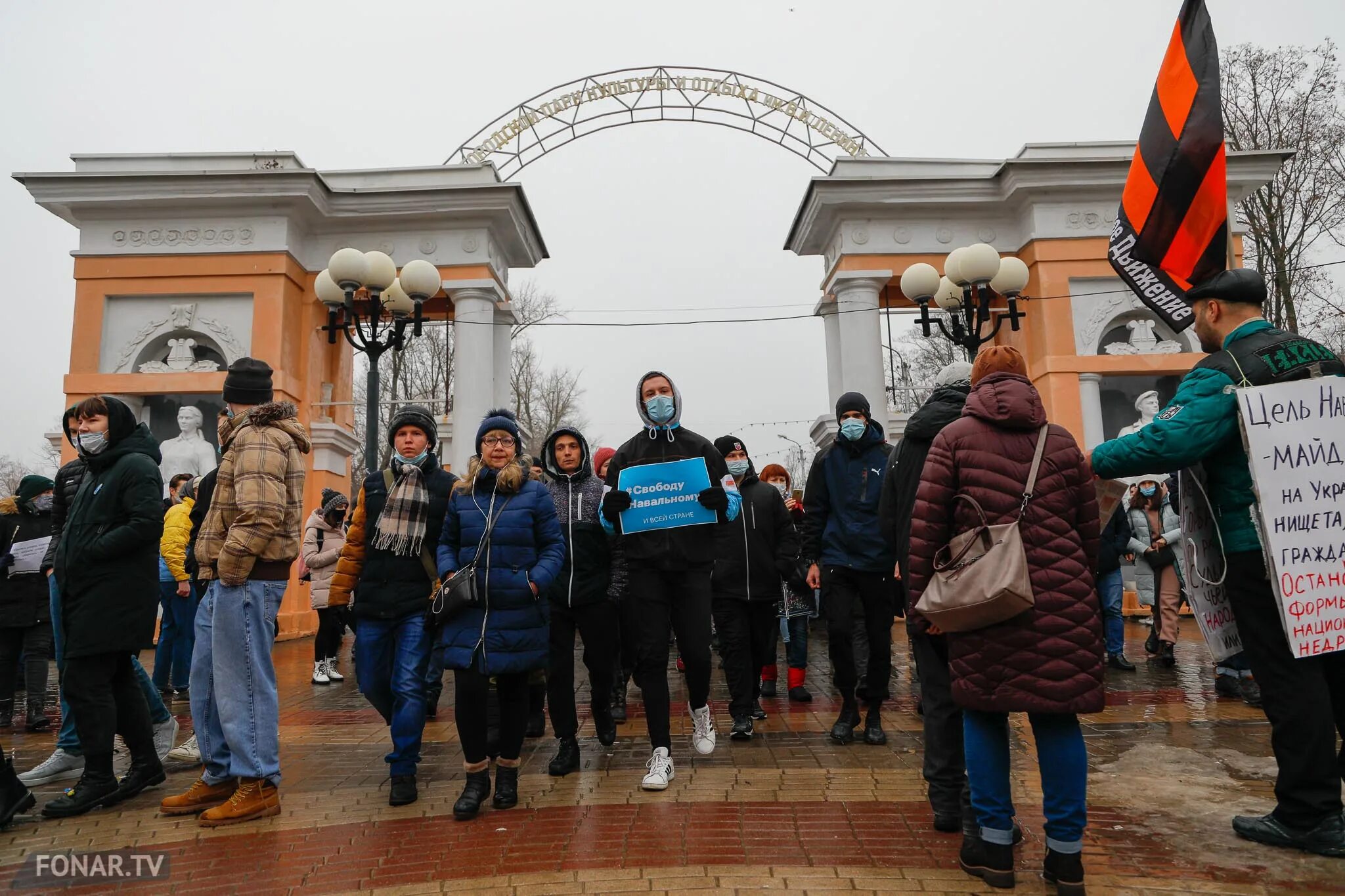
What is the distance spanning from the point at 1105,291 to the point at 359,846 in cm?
1655

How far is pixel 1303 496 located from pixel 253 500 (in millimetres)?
4681

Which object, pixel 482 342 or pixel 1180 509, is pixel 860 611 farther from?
pixel 482 342

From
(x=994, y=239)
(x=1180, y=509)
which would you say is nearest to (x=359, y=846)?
(x=1180, y=509)

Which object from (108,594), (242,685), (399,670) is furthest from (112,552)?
(399,670)

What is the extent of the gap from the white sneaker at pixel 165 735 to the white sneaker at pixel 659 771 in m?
3.34

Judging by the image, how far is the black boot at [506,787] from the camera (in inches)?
167

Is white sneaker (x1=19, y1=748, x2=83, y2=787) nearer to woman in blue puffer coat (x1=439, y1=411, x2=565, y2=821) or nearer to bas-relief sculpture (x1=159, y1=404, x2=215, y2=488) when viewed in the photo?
woman in blue puffer coat (x1=439, y1=411, x2=565, y2=821)

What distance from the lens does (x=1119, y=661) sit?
27.1 feet

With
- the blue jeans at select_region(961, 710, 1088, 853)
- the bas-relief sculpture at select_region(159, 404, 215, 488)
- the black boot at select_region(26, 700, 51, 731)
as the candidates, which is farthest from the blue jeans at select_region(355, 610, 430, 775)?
the bas-relief sculpture at select_region(159, 404, 215, 488)

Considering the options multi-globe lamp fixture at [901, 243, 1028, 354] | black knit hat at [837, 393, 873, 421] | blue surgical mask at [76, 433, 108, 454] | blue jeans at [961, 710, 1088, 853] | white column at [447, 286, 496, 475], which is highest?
white column at [447, 286, 496, 475]

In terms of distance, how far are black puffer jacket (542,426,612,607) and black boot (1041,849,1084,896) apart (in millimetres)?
2785

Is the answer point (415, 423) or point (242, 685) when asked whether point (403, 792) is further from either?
point (415, 423)

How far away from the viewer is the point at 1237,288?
3.75m

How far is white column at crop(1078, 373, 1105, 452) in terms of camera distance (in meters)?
15.9
